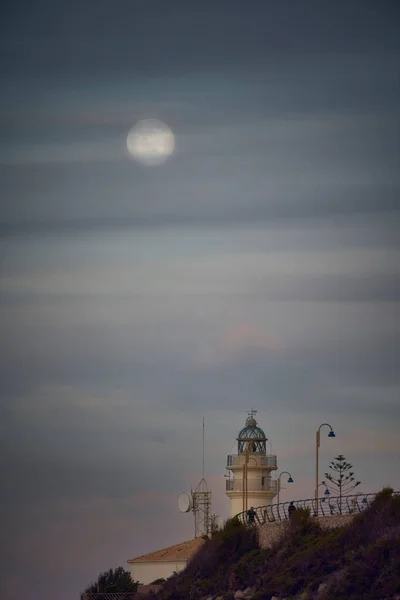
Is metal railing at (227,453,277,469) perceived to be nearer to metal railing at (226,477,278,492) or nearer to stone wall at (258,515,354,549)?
metal railing at (226,477,278,492)

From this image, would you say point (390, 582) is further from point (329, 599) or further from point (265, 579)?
point (265, 579)

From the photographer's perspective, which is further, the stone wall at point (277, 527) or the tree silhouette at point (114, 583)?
the tree silhouette at point (114, 583)

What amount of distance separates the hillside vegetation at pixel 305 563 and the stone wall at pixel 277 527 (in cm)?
42

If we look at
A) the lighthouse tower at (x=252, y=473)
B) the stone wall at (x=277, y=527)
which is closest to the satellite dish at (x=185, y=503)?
the lighthouse tower at (x=252, y=473)

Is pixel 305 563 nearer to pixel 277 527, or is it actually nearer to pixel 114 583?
pixel 277 527

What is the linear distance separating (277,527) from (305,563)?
996cm

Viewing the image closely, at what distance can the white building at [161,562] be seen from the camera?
279 ft

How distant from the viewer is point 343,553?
54.4 meters

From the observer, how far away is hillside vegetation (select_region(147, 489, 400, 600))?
163 ft

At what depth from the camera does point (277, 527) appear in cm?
6531

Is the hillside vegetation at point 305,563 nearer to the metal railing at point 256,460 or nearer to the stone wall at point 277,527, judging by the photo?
the stone wall at point 277,527

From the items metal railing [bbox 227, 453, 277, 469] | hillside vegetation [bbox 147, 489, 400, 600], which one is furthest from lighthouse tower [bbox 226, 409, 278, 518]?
hillside vegetation [bbox 147, 489, 400, 600]

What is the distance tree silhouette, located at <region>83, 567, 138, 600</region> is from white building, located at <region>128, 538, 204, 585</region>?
717 mm

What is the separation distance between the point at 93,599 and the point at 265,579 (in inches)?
1121
